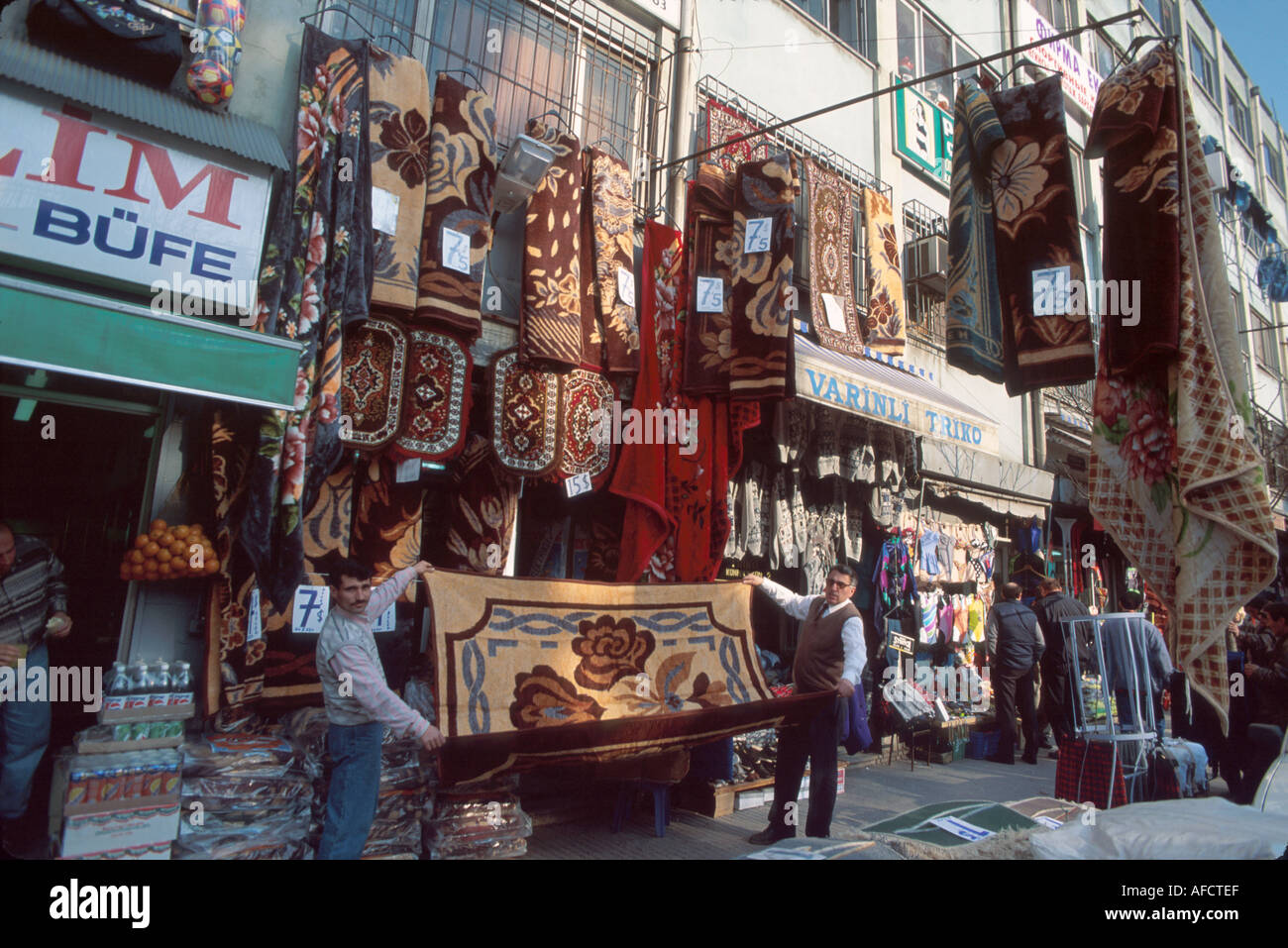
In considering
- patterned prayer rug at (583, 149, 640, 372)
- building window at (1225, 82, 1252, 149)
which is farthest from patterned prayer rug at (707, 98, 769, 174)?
building window at (1225, 82, 1252, 149)

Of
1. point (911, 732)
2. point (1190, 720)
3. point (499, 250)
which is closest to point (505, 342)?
point (499, 250)

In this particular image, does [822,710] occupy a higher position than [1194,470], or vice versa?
[1194,470]

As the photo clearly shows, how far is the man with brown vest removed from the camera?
14.2 ft

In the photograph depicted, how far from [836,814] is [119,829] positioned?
4.25 m

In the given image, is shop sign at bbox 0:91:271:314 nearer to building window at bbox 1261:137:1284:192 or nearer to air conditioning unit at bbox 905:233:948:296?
air conditioning unit at bbox 905:233:948:296

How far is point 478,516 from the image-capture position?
470cm

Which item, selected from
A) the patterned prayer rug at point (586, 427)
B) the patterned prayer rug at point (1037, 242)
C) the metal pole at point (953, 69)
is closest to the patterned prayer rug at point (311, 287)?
the patterned prayer rug at point (586, 427)

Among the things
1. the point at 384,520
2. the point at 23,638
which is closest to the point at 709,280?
the point at 384,520

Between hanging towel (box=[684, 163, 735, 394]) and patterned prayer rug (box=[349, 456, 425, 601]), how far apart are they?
2.10 m

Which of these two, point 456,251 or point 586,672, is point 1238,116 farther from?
point 586,672

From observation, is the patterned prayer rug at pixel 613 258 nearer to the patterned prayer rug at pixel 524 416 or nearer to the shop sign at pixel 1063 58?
the patterned prayer rug at pixel 524 416

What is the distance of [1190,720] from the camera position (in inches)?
233

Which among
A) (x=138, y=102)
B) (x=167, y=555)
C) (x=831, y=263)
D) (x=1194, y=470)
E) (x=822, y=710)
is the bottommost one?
(x=822, y=710)

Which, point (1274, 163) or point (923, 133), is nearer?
point (923, 133)
